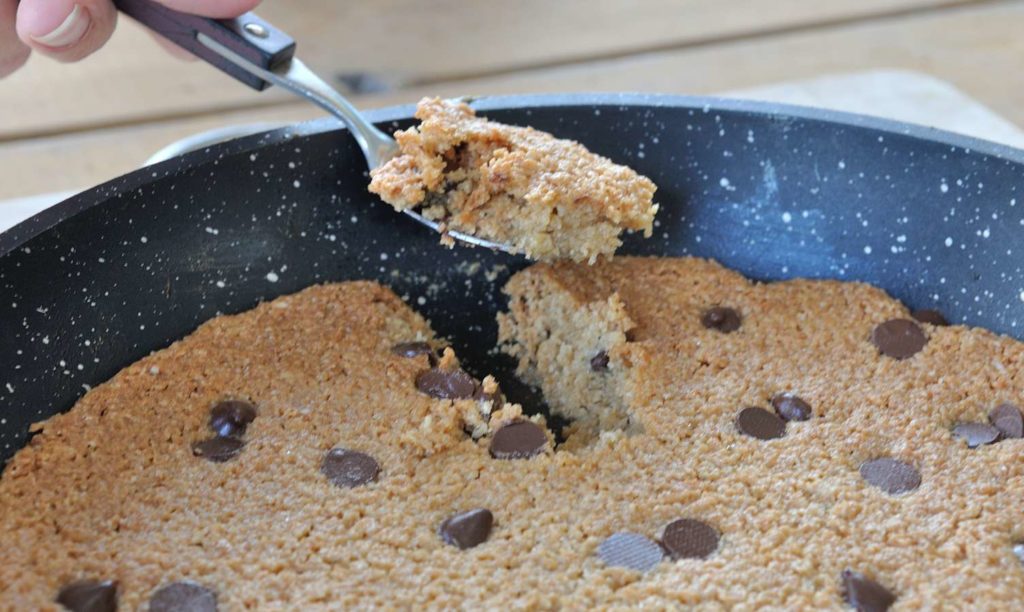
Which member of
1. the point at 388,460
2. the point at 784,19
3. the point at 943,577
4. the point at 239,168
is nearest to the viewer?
the point at 943,577

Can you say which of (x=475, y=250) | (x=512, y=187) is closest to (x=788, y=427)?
(x=512, y=187)

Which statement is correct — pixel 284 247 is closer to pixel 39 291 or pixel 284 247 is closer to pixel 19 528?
pixel 39 291

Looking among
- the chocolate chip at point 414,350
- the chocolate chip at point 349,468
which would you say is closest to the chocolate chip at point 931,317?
the chocolate chip at point 414,350

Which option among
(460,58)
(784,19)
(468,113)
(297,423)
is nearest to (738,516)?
(297,423)

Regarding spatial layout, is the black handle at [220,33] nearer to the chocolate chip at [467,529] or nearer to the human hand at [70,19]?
the human hand at [70,19]

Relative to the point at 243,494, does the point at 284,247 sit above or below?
above

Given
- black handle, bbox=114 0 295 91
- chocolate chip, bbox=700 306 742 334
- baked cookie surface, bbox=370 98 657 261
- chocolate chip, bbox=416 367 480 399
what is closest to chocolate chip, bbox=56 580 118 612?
chocolate chip, bbox=416 367 480 399

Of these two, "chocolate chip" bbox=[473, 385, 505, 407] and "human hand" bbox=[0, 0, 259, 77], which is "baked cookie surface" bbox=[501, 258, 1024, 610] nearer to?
"chocolate chip" bbox=[473, 385, 505, 407]
